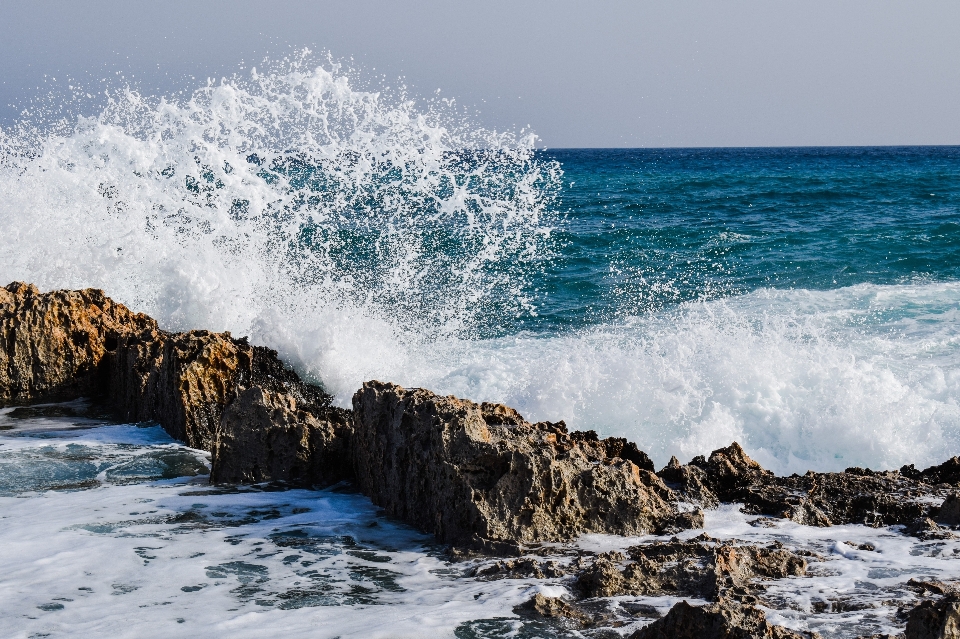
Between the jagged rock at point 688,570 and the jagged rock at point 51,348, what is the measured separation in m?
5.07

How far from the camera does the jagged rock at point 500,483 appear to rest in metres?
4.05

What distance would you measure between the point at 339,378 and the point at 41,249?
463cm

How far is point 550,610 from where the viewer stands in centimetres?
330

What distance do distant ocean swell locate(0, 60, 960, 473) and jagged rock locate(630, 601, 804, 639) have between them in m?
3.95

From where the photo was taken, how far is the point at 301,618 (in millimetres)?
3373

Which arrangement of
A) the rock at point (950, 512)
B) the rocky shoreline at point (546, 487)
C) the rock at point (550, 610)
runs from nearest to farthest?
the rock at point (550, 610)
the rocky shoreline at point (546, 487)
the rock at point (950, 512)

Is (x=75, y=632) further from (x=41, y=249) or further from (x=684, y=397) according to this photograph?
(x=41, y=249)

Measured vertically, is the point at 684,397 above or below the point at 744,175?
below

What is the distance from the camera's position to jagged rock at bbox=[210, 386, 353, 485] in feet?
16.9

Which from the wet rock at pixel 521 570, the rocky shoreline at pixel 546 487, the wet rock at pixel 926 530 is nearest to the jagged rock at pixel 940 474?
the rocky shoreline at pixel 546 487

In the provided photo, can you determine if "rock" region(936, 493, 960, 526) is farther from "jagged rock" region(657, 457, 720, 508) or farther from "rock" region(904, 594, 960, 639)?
"rock" region(904, 594, 960, 639)

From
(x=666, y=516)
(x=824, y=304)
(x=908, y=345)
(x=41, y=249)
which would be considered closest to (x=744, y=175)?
(x=824, y=304)

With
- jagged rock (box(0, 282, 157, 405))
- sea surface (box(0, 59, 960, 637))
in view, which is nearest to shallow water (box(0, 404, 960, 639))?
sea surface (box(0, 59, 960, 637))

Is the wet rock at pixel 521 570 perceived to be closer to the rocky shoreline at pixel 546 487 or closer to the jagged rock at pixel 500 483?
the rocky shoreline at pixel 546 487
